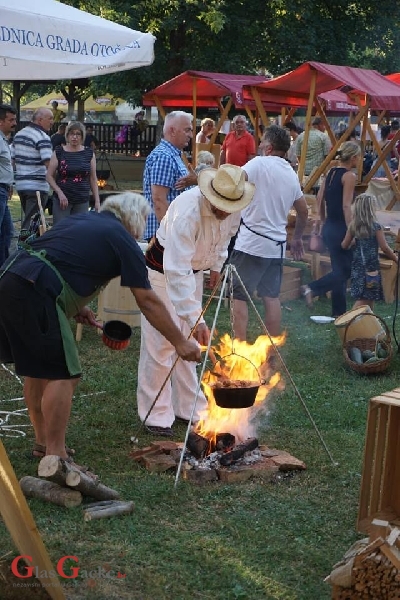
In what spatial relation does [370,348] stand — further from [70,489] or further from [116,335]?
[70,489]

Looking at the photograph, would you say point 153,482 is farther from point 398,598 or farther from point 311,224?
point 311,224

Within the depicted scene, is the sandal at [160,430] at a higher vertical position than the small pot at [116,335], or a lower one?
lower

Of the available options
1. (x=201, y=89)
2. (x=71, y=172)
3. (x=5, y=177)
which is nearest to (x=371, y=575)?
(x=5, y=177)

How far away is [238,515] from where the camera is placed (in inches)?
183

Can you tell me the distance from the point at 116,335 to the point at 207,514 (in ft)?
3.84

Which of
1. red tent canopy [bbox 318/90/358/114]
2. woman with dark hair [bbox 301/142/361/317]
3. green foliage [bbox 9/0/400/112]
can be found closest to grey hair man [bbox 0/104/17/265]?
woman with dark hair [bbox 301/142/361/317]

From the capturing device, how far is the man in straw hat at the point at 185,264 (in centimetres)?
527

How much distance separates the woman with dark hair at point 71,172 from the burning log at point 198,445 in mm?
5145

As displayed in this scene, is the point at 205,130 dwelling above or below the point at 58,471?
above

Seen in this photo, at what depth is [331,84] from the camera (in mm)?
13336

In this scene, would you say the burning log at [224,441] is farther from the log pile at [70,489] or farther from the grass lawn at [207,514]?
the log pile at [70,489]

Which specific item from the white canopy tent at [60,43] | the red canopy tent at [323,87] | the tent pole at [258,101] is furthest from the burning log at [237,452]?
the tent pole at [258,101]

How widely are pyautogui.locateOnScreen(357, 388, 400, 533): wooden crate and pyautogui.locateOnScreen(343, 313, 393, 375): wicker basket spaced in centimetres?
326

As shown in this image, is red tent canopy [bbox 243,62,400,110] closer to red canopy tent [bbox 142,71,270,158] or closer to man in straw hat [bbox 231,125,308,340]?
red canopy tent [bbox 142,71,270,158]
